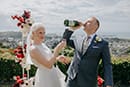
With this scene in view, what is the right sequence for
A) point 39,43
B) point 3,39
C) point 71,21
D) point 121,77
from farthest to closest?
point 3,39 < point 121,77 < point 39,43 < point 71,21

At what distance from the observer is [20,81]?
20.1 feet

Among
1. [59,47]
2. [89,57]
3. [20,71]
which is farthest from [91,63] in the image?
[20,71]

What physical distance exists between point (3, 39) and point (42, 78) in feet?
56.9

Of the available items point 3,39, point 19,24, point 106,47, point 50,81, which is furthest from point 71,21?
point 3,39

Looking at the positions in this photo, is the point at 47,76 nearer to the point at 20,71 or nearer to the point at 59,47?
the point at 59,47

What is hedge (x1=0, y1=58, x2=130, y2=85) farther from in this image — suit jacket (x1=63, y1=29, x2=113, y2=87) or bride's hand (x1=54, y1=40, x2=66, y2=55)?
bride's hand (x1=54, y1=40, x2=66, y2=55)

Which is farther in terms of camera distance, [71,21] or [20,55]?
[20,55]

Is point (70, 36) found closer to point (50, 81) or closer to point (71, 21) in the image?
point (71, 21)

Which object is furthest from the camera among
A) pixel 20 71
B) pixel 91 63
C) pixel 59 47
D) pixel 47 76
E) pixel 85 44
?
pixel 20 71

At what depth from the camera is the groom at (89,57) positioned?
4359 millimetres

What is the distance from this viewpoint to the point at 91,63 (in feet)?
14.5

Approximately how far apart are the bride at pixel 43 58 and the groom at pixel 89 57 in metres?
0.25

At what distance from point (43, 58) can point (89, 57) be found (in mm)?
561

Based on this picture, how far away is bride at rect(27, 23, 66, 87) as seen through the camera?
14.5 ft
